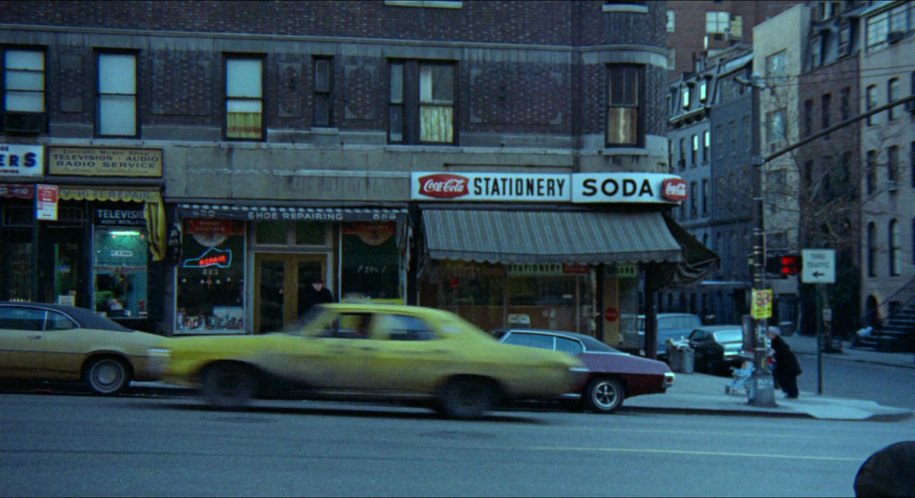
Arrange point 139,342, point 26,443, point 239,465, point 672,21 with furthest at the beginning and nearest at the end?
1. point 672,21
2. point 139,342
3. point 26,443
4. point 239,465

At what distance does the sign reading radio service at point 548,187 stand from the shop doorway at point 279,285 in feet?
9.44

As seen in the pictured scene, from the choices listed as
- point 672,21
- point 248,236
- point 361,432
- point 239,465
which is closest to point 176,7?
point 248,236

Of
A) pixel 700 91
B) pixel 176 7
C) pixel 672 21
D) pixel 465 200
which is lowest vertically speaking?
pixel 465 200

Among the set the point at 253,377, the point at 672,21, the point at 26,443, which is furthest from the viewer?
the point at 672,21

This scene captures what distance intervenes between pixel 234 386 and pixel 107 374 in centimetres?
338

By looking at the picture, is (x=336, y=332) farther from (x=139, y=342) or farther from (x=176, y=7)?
(x=176, y=7)

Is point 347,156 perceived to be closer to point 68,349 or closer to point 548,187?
point 548,187

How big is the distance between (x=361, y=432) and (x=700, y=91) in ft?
208

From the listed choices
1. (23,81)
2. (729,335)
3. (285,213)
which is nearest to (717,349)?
(729,335)

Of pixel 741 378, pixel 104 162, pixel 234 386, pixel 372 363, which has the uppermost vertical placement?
pixel 104 162

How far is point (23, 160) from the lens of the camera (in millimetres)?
25031

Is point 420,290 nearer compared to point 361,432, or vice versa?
point 361,432

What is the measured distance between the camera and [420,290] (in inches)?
1065

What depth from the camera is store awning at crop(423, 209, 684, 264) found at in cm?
2561
